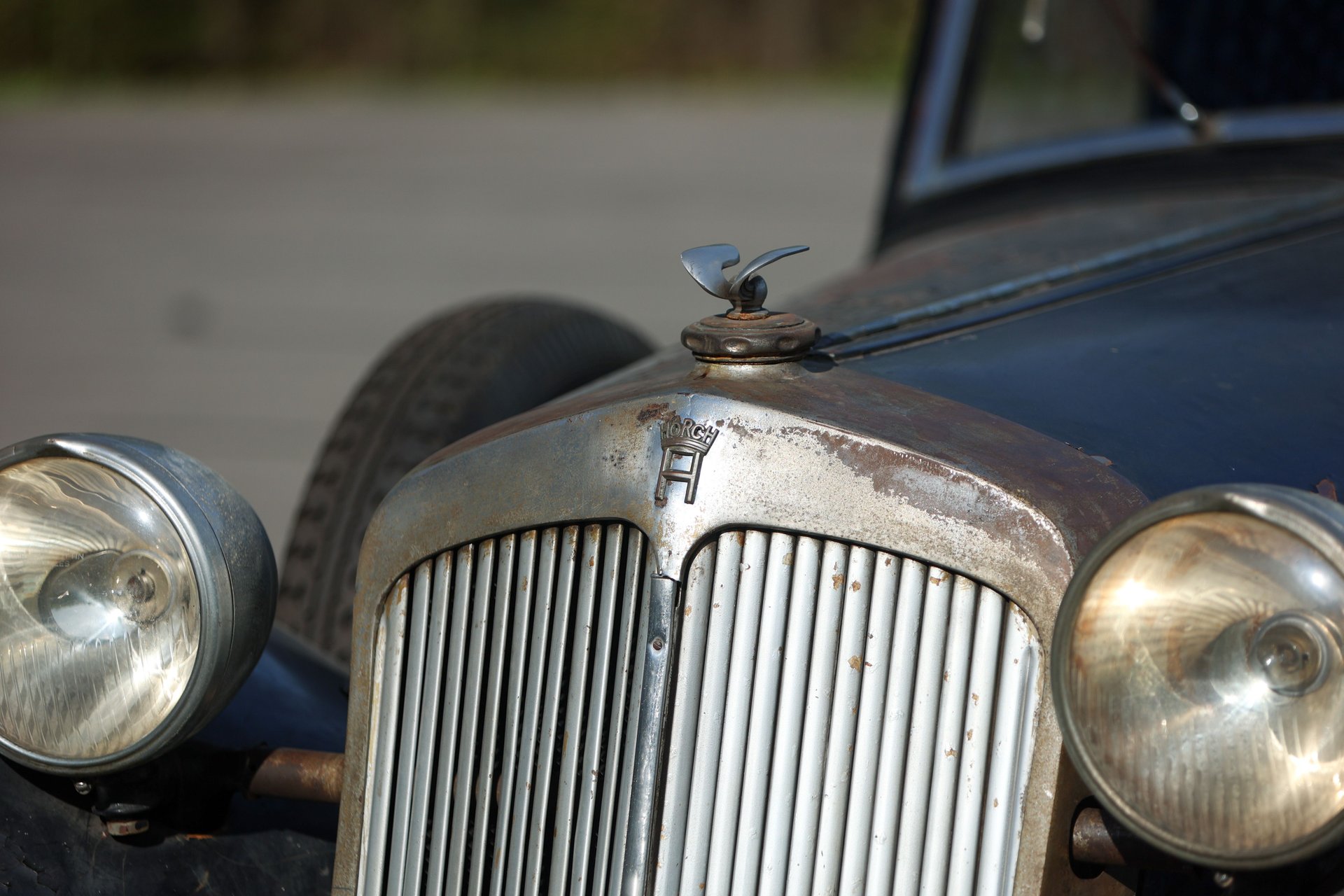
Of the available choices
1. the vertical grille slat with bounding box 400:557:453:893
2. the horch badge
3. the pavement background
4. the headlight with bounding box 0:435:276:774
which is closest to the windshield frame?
the horch badge

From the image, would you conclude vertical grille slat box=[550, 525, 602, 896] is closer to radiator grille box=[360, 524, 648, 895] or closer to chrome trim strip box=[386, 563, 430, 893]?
radiator grille box=[360, 524, 648, 895]

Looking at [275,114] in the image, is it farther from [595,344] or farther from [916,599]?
[916,599]

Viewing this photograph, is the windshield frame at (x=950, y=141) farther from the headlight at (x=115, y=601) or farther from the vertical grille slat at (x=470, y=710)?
the headlight at (x=115, y=601)

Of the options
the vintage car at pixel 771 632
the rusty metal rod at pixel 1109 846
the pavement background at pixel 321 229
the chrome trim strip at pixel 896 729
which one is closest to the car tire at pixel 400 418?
the vintage car at pixel 771 632

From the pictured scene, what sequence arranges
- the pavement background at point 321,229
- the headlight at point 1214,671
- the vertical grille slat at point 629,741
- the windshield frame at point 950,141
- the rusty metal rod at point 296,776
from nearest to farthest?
1. the headlight at point 1214,671
2. the vertical grille slat at point 629,741
3. the rusty metal rod at point 296,776
4. the windshield frame at point 950,141
5. the pavement background at point 321,229

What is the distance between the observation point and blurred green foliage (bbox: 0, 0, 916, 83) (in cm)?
A: 1667

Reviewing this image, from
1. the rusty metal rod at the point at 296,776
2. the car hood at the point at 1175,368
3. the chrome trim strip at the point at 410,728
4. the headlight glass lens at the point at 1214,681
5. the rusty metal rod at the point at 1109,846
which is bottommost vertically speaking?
the rusty metal rod at the point at 296,776

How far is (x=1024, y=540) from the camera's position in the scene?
4.34 ft

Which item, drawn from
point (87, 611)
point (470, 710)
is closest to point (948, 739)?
point (470, 710)

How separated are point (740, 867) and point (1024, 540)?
401mm

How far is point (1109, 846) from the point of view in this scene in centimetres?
132

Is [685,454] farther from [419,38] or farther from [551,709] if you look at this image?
[419,38]

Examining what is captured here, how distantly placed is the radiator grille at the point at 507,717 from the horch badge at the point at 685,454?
0.22 ft

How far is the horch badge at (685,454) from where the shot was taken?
140 cm
